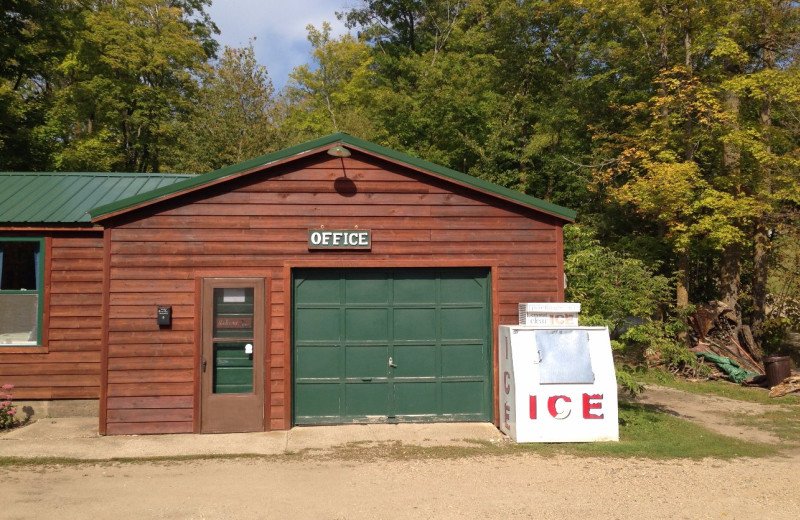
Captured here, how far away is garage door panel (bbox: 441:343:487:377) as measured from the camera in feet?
31.6

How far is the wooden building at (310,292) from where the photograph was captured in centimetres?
899

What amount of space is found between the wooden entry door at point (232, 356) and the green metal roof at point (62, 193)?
2817 millimetres

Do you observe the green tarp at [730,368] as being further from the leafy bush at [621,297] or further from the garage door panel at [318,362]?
the garage door panel at [318,362]

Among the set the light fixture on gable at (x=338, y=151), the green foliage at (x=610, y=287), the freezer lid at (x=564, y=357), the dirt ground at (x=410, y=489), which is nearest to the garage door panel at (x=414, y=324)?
the freezer lid at (x=564, y=357)

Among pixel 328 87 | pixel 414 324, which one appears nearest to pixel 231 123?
pixel 328 87

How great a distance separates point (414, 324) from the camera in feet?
31.7

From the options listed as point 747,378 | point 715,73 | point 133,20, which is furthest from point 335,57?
point 747,378

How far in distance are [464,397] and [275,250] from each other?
3.62 meters

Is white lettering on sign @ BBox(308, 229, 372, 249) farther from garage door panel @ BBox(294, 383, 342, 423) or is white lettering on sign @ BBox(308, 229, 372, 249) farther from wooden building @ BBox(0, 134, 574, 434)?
garage door panel @ BBox(294, 383, 342, 423)

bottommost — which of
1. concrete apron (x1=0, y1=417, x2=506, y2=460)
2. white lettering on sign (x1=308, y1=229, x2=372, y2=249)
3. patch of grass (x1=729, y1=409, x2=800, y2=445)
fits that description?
patch of grass (x1=729, y1=409, x2=800, y2=445)

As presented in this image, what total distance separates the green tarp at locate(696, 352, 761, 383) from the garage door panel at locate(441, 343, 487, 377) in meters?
9.29

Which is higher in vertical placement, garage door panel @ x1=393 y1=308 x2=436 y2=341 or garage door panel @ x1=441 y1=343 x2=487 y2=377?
garage door panel @ x1=393 y1=308 x2=436 y2=341

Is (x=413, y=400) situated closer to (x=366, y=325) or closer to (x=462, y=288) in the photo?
(x=366, y=325)

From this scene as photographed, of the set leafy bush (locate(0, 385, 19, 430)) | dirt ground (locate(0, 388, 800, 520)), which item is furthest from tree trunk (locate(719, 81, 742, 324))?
leafy bush (locate(0, 385, 19, 430))
